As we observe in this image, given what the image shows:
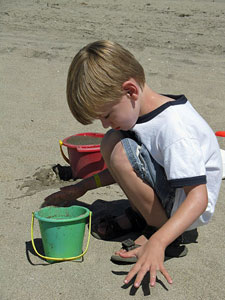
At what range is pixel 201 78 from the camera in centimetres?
547

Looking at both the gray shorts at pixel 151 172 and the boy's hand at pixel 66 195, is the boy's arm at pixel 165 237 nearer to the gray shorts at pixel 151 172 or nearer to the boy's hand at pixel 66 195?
the gray shorts at pixel 151 172

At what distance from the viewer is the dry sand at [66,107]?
2.14 m

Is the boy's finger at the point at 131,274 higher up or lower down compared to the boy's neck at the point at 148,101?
lower down

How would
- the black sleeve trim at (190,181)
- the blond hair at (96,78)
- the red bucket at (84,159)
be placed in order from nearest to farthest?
the black sleeve trim at (190,181)
the blond hair at (96,78)
the red bucket at (84,159)

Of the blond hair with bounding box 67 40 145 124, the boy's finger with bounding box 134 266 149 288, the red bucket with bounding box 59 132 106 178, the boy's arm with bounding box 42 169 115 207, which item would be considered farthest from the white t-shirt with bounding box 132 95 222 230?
the red bucket with bounding box 59 132 106 178

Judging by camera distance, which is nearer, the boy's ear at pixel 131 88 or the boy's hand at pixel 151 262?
the boy's hand at pixel 151 262

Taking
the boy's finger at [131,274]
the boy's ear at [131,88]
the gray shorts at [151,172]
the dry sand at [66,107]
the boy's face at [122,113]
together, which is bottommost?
the dry sand at [66,107]

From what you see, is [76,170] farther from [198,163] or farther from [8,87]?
[8,87]

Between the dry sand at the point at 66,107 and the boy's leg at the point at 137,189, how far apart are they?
0.25 metres

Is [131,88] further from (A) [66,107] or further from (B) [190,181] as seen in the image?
(A) [66,107]

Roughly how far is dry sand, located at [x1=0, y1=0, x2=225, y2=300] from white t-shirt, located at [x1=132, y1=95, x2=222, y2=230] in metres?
0.39

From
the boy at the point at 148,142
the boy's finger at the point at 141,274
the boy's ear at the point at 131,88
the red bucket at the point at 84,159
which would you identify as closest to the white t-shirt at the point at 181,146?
the boy at the point at 148,142

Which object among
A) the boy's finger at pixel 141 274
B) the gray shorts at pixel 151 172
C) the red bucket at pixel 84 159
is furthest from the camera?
the red bucket at pixel 84 159

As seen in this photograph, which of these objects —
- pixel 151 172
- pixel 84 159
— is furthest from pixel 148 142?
pixel 84 159
